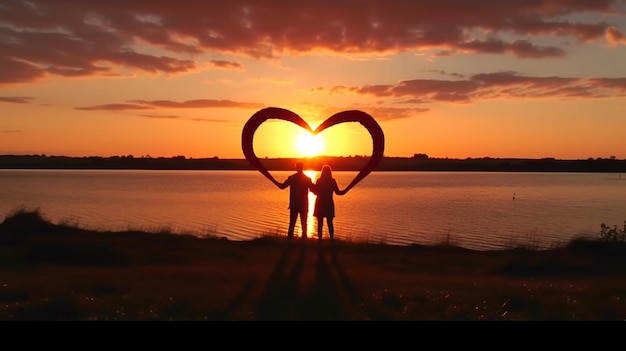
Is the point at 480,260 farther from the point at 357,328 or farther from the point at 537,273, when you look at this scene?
the point at 357,328

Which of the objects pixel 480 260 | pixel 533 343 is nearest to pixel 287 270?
pixel 480 260

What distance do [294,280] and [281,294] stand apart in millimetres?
1327

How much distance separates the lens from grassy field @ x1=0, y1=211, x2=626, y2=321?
11375 mm

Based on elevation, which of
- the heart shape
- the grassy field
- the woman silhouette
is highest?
the heart shape

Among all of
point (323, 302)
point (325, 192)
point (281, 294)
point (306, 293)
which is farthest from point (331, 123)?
point (323, 302)

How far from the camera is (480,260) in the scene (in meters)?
18.9

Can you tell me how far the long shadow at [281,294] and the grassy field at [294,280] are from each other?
0.03m

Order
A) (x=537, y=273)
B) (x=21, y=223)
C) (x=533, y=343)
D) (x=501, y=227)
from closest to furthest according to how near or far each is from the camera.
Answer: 1. (x=533, y=343)
2. (x=537, y=273)
3. (x=21, y=223)
4. (x=501, y=227)

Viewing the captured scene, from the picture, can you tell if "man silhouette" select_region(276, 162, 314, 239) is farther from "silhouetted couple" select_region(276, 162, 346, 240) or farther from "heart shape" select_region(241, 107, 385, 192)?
"heart shape" select_region(241, 107, 385, 192)

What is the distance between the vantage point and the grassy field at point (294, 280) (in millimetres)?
11375

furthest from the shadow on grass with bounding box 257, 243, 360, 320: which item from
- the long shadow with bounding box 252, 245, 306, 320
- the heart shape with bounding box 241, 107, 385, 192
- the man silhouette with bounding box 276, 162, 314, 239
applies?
the heart shape with bounding box 241, 107, 385, 192

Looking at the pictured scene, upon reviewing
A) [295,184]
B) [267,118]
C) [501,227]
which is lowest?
[501,227]

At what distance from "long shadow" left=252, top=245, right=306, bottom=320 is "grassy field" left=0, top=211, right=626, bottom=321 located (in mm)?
27

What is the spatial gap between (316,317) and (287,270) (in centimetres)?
431
